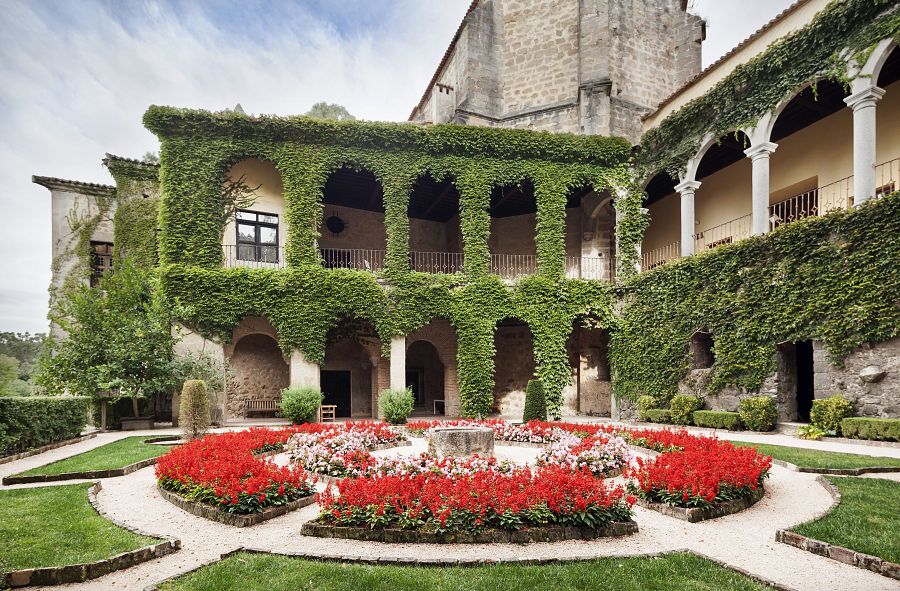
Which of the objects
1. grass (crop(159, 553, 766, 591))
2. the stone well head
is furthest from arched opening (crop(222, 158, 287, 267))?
grass (crop(159, 553, 766, 591))

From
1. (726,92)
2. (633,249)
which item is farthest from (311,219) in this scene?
(726,92)

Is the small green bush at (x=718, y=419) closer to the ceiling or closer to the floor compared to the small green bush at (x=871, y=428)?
closer to the floor

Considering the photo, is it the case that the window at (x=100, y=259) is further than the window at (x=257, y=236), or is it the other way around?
the window at (x=100, y=259)

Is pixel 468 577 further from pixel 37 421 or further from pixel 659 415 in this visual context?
pixel 659 415

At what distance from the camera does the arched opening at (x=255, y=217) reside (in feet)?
61.8

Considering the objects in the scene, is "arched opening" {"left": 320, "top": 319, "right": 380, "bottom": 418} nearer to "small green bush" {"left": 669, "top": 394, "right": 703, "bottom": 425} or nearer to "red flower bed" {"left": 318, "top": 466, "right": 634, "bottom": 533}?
"small green bush" {"left": 669, "top": 394, "right": 703, "bottom": 425}

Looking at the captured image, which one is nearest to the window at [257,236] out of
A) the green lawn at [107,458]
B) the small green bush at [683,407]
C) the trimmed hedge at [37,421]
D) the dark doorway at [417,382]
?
the trimmed hedge at [37,421]

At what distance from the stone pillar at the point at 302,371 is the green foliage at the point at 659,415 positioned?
1080 cm

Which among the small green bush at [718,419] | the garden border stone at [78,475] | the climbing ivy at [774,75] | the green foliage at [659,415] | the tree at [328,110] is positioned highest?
the tree at [328,110]

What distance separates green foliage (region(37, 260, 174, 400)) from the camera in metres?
15.6

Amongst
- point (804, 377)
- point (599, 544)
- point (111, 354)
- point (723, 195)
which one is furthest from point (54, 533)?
point (723, 195)

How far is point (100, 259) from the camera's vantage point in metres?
22.8

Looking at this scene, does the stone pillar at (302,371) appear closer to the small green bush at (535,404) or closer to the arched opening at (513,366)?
the small green bush at (535,404)

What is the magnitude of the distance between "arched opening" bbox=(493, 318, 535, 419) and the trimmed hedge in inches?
578
